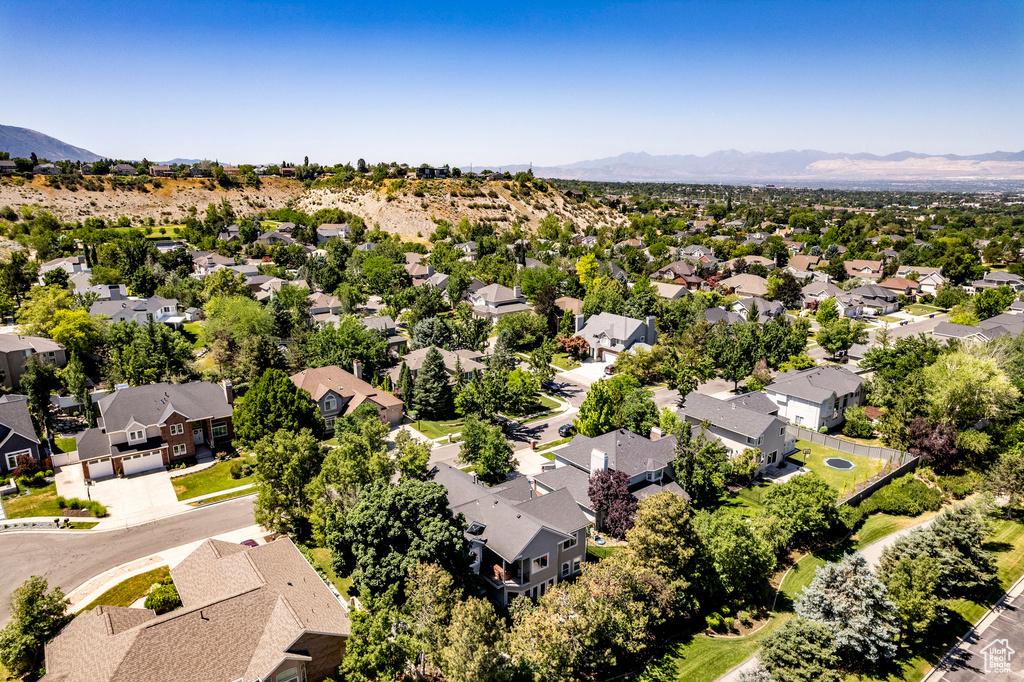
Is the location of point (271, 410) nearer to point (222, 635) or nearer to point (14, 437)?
point (14, 437)

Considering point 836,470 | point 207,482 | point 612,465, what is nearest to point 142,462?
point 207,482

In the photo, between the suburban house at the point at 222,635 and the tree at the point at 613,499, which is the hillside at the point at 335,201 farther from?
the suburban house at the point at 222,635

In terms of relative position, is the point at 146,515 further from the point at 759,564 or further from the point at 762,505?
the point at 762,505

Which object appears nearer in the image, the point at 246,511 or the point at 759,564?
the point at 759,564

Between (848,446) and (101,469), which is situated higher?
(101,469)

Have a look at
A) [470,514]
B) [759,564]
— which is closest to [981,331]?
Result: [759,564]
